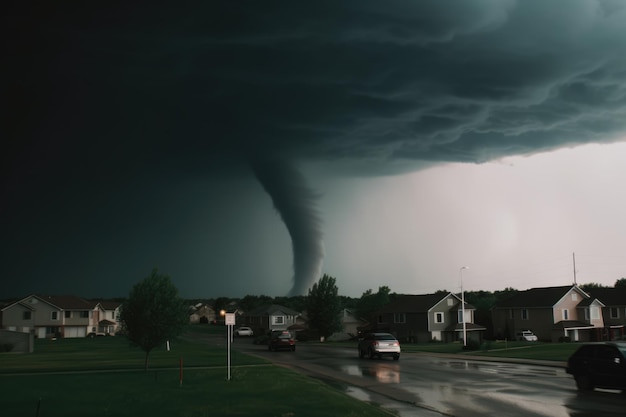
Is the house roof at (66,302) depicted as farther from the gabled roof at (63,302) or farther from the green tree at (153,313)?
the green tree at (153,313)

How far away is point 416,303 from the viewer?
8762 centimetres

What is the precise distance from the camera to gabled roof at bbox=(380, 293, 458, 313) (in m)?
84.6

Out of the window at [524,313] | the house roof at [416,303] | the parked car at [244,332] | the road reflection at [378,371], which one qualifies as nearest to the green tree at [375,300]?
the parked car at [244,332]

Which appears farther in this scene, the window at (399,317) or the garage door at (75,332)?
the garage door at (75,332)

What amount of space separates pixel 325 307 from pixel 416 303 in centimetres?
1427

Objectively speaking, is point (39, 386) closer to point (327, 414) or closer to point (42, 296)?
point (327, 414)

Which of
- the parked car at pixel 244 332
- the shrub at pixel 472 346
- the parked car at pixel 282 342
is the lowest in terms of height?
the parked car at pixel 244 332

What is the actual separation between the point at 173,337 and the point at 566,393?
20.3m

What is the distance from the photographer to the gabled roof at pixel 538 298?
7762 centimetres

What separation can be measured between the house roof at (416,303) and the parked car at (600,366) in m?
63.0

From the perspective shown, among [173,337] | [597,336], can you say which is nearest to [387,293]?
[597,336]

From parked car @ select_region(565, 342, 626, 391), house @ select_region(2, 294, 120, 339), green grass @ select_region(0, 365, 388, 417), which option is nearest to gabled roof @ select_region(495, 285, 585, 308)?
parked car @ select_region(565, 342, 626, 391)

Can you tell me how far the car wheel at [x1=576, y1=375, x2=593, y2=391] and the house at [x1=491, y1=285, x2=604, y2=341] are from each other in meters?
56.1

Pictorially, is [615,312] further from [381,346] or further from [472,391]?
[472,391]
